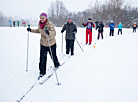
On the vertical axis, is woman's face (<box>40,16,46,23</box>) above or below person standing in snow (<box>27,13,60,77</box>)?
above

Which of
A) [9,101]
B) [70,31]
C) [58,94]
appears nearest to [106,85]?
[58,94]

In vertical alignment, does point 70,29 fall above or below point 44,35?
above

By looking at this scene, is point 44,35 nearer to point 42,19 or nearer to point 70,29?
point 42,19

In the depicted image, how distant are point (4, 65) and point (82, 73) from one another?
14.5 feet

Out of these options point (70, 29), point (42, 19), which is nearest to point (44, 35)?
point (42, 19)

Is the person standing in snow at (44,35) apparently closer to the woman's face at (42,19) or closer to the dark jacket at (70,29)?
the woman's face at (42,19)

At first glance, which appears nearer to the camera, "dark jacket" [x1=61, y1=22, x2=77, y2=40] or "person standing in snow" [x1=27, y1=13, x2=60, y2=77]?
"person standing in snow" [x1=27, y1=13, x2=60, y2=77]

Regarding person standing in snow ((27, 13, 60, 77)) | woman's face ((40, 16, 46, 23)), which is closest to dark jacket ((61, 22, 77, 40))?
person standing in snow ((27, 13, 60, 77))

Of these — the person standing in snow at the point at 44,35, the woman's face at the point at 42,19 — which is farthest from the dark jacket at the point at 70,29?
the woman's face at the point at 42,19

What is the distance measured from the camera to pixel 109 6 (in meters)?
47.6

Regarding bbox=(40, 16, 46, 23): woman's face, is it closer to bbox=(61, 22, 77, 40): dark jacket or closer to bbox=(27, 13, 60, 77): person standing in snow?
bbox=(27, 13, 60, 77): person standing in snow

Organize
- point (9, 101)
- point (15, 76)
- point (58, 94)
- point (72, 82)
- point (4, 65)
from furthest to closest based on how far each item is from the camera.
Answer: point (4, 65) → point (15, 76) → point (72, 82) → point (9, 101) → point (58, 94)

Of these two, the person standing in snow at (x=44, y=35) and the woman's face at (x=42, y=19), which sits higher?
the woman's face at (x=42, y=19)

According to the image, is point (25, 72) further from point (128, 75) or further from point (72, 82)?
point (128, 75)
